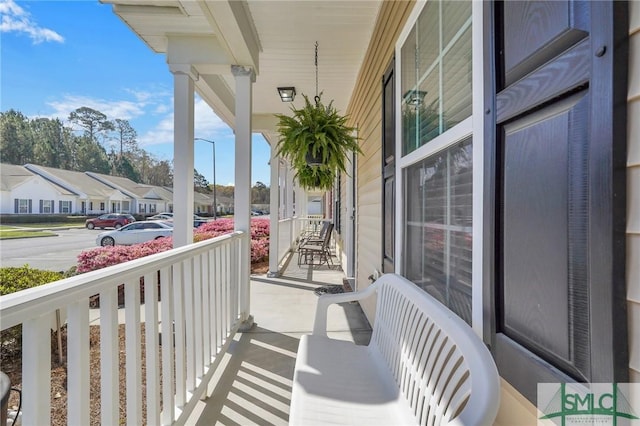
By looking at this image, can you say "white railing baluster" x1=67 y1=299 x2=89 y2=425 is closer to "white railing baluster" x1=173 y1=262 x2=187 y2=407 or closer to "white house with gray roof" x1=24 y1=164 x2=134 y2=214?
"white railing baluster" x1=173 y1=262 x2=187 y2=407

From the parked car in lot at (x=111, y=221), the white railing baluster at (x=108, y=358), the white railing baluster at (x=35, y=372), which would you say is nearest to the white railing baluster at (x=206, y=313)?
the white railing baluster at (x=108, y=358)

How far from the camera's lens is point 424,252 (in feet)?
5.93

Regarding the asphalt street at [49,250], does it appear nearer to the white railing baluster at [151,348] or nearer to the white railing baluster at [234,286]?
the white railing baluster at [234,286]

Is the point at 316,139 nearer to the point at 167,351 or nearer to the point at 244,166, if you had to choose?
the point at 244,166

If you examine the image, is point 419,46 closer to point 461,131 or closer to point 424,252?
point 461,131

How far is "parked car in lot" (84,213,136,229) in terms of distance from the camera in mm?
5779

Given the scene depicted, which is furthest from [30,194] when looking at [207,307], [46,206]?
[207,307]

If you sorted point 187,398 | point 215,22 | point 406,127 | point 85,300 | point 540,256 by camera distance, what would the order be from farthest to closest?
point 215,22 → point 406,127 → point 187,398 → point 85,300 → point 540,256

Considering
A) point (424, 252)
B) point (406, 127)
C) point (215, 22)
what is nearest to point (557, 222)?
point (424, 252)

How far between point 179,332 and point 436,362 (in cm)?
132

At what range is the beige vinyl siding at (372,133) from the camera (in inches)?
97.3

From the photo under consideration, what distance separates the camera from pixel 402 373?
130 centimetres

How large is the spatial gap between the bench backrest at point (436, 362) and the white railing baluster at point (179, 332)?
1.06 m

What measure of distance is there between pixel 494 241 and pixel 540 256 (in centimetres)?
19
